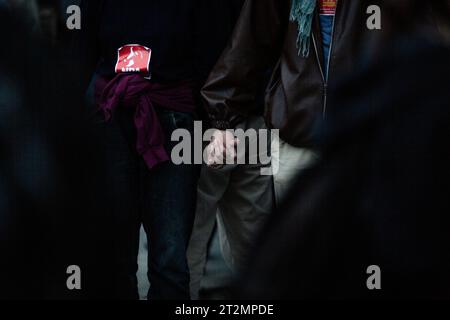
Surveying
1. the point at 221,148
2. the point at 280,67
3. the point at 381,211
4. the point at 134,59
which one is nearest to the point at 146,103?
the point at 134,59

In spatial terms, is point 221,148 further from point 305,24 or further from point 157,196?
point 305,24

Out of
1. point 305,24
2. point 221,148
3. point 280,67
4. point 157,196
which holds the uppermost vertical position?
point 305,24

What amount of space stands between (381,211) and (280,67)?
1.16 metres

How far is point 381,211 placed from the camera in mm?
1990

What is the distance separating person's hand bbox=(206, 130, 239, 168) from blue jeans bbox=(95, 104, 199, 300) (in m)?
0.13

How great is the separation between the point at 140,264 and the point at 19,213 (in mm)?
1031

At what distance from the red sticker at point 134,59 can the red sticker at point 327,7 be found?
2.17 ft

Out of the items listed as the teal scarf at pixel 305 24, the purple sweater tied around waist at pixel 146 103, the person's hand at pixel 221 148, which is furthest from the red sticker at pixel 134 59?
the teal scarf at pixel 305 24

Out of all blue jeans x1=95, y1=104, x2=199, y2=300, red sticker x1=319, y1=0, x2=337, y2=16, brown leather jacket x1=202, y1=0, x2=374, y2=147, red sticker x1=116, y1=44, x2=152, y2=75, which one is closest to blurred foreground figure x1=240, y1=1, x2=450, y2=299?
brown leather jacket x1=202, y1=0, x2=374, y2=147

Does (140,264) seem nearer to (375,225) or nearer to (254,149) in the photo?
(254,149)

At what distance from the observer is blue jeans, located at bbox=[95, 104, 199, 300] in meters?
3.10

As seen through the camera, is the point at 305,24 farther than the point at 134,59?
No

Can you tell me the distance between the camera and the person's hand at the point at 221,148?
9.97 feet

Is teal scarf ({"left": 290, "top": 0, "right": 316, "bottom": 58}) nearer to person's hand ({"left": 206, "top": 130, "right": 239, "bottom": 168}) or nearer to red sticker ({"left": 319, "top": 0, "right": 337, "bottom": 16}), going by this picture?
red sticker ({"left": 319, "top": 0, "right": 337, "bottom": 16})
